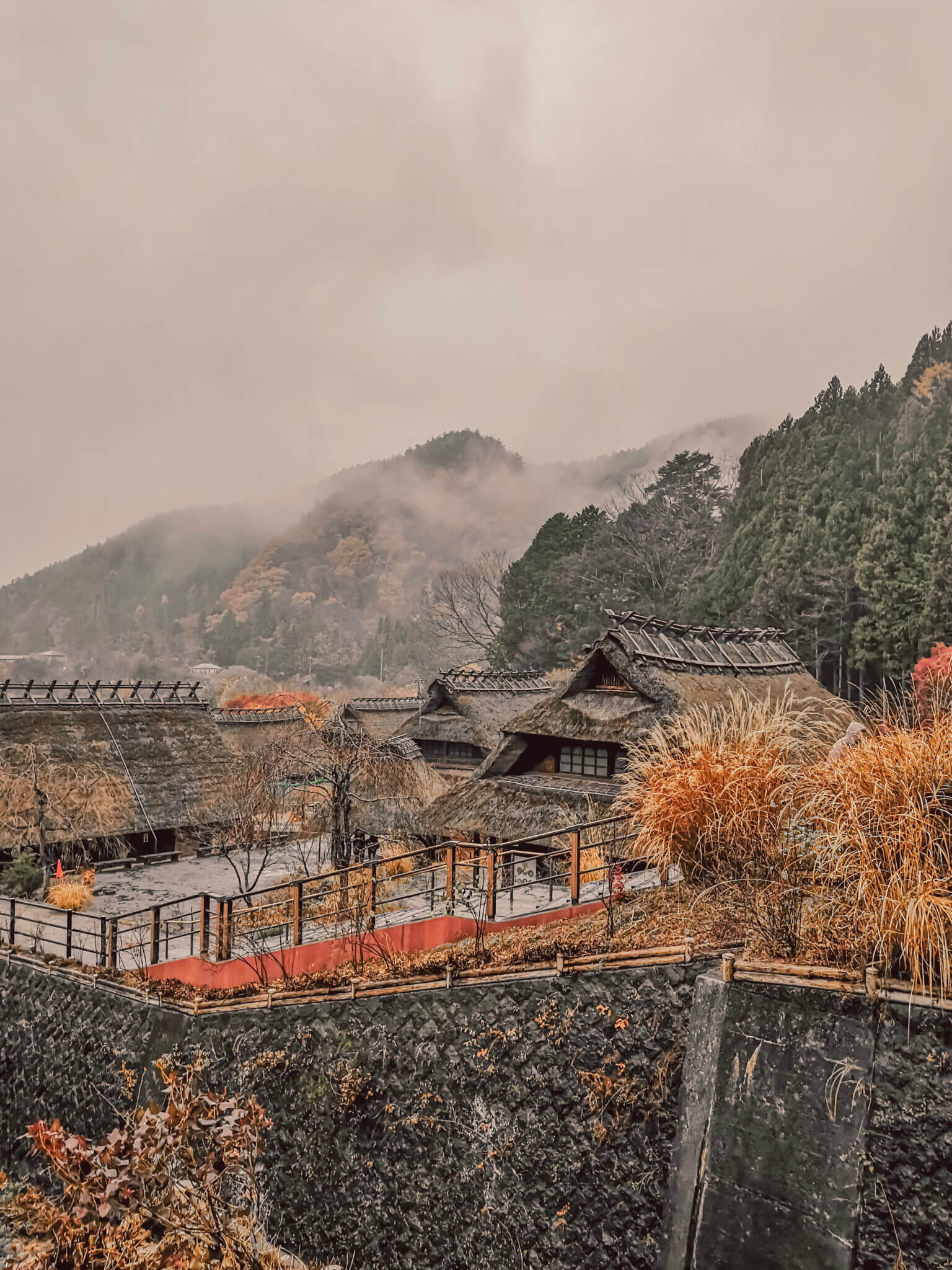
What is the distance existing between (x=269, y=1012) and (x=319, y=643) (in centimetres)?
10582

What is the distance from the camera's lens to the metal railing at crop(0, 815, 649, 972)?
7914mm

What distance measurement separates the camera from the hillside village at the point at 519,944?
4.34m

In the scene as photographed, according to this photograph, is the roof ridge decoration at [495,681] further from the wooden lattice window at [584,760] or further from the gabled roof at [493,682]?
the wooden lattice window at [584,760]

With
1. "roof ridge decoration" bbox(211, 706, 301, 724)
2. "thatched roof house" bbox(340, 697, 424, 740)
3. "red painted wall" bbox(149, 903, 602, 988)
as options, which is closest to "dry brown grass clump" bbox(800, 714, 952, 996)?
"red painted wall" bbox(149, 903, 602, 988)

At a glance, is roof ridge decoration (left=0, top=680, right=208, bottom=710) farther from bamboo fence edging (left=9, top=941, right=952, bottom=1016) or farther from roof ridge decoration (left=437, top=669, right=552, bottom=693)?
bamboo fence edging (left=9, top=941, right=952, bottom=1016)

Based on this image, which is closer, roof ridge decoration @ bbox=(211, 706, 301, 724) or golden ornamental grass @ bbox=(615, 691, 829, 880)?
golden ornamental grass @ bbox=(615, 691, 829, 880)

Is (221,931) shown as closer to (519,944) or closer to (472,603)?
(519,944)

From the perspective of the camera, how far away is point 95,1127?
869 cm

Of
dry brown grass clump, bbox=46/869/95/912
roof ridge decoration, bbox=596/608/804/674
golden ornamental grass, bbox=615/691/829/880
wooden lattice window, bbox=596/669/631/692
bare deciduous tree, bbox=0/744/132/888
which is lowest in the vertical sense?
dry brown grass clump, bbox=46/869/95/912

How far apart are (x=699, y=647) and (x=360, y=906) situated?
10.1 metres

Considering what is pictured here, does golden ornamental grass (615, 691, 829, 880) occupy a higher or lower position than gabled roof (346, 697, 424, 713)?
higher

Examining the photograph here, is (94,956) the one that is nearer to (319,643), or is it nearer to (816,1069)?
(816,1069)

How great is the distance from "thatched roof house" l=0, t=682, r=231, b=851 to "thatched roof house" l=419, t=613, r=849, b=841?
8153mm

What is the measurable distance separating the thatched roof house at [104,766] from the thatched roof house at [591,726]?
8153mm
